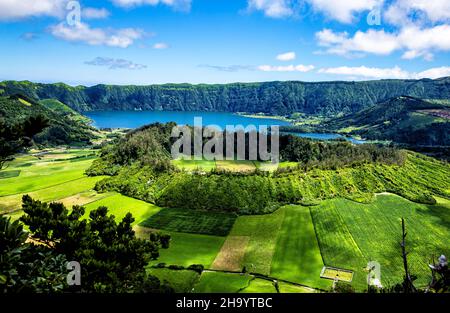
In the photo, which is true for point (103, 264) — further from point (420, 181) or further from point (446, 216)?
point (420, 181)

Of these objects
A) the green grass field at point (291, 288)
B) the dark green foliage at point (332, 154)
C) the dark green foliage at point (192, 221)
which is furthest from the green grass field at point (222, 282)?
the dark green foliage at point (332, 154)

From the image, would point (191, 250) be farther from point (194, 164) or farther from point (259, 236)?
point (194, 164)

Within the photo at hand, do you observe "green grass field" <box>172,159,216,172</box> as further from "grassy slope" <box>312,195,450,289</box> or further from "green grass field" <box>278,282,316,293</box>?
"green grass field" <box>278,282,316,293</box>

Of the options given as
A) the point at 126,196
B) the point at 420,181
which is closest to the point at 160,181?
the point at 126,196

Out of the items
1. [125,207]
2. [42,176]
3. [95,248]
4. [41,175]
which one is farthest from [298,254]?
[41,175]
